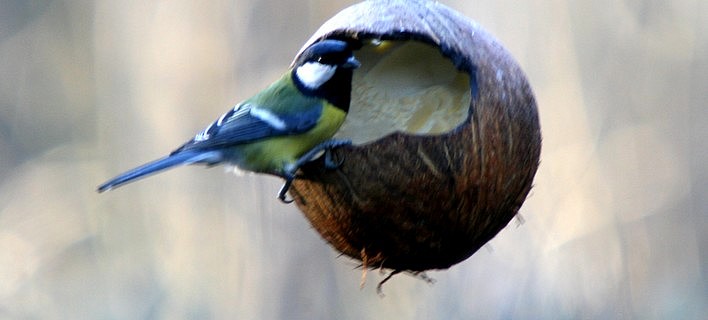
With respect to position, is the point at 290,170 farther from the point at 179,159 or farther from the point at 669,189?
the point at 669,189

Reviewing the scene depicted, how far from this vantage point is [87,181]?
16.7ft

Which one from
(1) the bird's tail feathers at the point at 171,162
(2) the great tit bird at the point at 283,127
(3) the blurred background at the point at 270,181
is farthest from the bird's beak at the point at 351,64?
(3) the blurred background at the point at 270,181

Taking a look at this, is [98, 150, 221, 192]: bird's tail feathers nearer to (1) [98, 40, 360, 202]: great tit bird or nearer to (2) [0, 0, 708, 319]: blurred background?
(1) [98, 40, 360, 202]: great tit bird

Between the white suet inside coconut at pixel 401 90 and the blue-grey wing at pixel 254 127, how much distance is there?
0.43ft

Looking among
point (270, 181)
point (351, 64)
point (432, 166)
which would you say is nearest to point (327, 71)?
point (351, 64)

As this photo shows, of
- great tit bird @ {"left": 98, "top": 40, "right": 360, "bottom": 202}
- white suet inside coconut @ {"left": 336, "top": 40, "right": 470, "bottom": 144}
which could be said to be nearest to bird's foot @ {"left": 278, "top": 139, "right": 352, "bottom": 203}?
great tit bird @ {"left": 98, "top": 40, "right": 360, "bottom": 202}

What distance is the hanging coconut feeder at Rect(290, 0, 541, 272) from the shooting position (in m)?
2.23

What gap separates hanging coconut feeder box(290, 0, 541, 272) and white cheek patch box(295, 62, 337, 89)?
0.08 m

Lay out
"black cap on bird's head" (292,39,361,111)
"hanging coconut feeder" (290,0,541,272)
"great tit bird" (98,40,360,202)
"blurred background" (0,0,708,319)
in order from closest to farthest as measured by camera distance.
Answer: "hanging coconut feeder" (290,0,541,272), "black cap on bird's head" (292,39,361,111), "great tit bird" (98,40,360,202), "blurred background" (0,0,708,319)

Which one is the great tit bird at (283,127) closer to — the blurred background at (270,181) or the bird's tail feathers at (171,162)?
the bird's tail feathers at (171,162)

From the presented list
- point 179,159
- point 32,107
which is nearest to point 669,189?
point 179,159

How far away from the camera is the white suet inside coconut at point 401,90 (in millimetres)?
2689

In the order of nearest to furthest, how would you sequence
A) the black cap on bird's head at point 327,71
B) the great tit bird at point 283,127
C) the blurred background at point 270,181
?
the black cap on bird's head at point 327,71
the great tit bird at point 283,127
the blurred background at point 270,181

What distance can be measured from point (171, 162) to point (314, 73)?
48 cm
